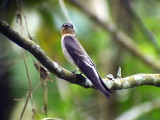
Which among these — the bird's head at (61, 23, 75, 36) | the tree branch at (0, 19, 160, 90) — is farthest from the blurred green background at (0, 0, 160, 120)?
the tree branch at (0, 19, 160, 90)

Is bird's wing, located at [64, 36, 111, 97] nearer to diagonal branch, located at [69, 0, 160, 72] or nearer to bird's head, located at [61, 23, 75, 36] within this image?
bird's head, located at [61, 23, 75, 36]

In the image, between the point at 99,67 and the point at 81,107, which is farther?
the point at 99,67

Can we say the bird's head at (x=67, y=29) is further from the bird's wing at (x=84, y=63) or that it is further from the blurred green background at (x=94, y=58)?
the blurred green background at (x=94, y=58)

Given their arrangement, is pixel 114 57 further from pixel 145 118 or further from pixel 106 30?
pixel 145 118

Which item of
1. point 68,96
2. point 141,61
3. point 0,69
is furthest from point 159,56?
point 0,69

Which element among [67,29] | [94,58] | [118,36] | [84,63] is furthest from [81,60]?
[94,58]

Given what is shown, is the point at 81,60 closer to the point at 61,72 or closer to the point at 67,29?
the point at 61,72
